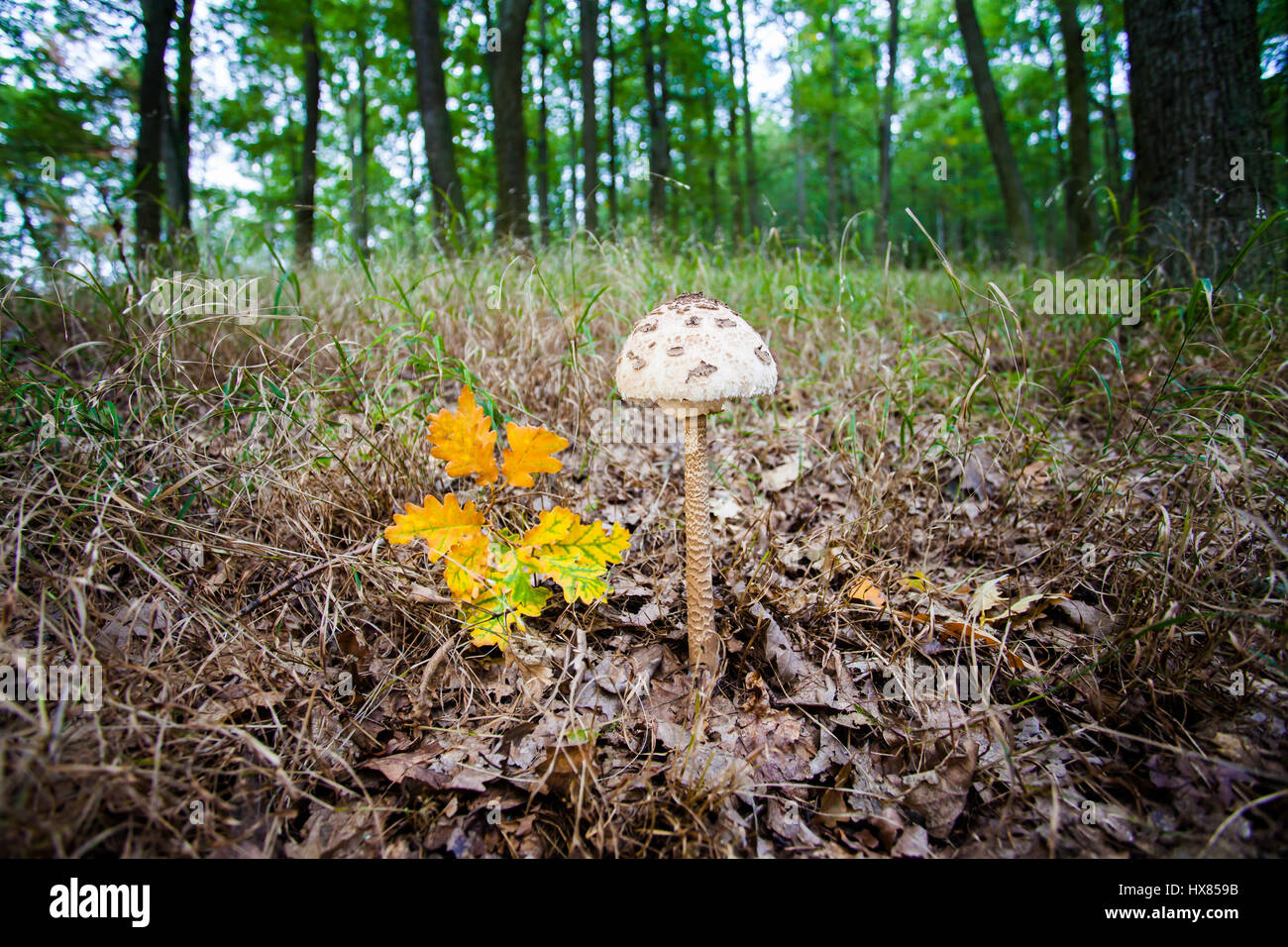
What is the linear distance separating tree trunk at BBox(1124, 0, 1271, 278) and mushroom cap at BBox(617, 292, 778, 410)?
11.7 ft

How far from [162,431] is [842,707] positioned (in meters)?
2.70

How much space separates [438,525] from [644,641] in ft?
2.63

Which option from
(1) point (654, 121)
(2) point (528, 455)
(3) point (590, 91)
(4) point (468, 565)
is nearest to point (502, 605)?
(4) point (468, 565)

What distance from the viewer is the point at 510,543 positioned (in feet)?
5.45

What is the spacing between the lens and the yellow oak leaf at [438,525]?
1486 millimetres

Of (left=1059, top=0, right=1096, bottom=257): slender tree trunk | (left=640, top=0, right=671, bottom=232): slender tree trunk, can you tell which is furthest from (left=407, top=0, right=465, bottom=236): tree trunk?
(left=1059, top=0, right=1096, bottom=257): slender tree trunk

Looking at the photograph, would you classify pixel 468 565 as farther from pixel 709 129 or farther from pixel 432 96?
pixel 709 129

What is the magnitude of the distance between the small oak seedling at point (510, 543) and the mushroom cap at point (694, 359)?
0.32 meters

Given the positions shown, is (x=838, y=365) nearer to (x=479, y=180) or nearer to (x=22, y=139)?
(x=22, y=139)

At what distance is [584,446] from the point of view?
8.15 feet

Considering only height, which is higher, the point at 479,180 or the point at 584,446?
the point at 479,180

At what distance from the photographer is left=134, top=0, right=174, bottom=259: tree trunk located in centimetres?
526


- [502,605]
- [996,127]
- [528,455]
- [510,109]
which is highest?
[510,109]
